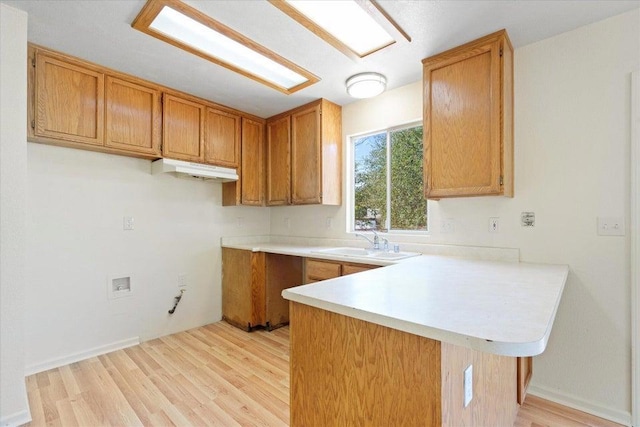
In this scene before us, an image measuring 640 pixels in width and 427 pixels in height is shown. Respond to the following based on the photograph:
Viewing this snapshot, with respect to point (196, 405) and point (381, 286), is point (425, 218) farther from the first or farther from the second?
point (196, 405)

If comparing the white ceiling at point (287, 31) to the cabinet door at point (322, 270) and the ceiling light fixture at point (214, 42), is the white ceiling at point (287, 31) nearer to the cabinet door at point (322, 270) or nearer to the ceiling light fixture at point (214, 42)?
the ceiling light fixture at point (214, 42)

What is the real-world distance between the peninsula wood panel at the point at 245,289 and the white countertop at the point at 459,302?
1.77 metres

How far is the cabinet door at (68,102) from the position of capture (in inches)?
82.0

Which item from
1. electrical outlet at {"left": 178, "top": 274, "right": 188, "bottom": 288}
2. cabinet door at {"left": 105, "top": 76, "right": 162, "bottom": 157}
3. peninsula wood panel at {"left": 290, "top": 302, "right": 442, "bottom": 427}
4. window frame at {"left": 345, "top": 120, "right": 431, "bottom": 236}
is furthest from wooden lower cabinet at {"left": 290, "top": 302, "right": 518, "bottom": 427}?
electrical outlet at {"left": 178, "top": 274, "right": 188, "bottom": 288}

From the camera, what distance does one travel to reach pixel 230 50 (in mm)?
2150

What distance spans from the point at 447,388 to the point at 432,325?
193 mm

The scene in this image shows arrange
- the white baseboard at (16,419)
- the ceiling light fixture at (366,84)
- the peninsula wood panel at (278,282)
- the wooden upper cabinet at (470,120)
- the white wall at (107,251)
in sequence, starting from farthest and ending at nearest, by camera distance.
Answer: the peninsula wood panel at (278,282) < the ceiling light fixture at (366,84) < the white wall at (107,251) < the wooden upper cabinet at (470,120) < the white baseboard at (16,419)

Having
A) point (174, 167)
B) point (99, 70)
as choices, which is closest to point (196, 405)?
point (174, 167)

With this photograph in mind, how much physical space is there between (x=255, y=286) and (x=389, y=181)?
173cm

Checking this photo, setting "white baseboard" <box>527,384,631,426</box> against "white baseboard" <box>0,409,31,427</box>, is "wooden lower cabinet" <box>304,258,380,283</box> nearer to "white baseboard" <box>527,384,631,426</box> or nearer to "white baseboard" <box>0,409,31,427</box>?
"white baseboard" <box>527,384,631,426</box>

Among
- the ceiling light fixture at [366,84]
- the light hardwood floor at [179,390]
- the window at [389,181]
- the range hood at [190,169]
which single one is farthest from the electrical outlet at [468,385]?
the range hood at [190,169]

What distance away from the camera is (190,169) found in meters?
2.74

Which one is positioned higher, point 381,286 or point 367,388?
point 381,286

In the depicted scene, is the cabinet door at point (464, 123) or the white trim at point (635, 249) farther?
the cabinet door at point (464, 123)
